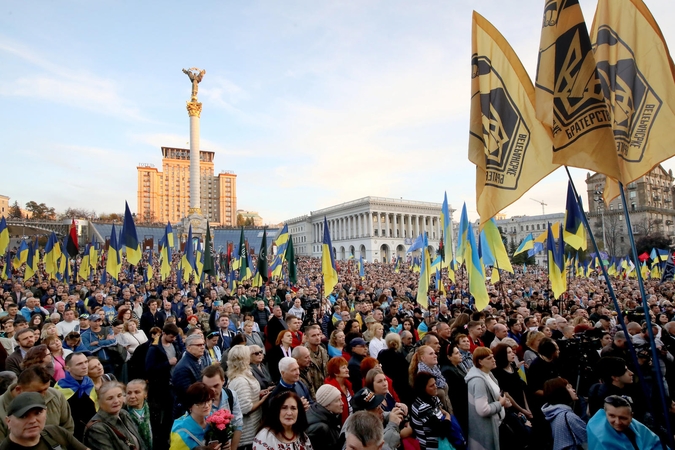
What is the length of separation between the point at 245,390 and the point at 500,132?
358 cm

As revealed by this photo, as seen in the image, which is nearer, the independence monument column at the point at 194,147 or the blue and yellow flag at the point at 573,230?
the blue and yellow flag at the point at 573,230

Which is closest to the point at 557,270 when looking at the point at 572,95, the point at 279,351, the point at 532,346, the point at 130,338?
the point at 532,346

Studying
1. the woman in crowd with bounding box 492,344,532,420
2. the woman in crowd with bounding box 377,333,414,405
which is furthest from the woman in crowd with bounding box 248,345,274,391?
the woman in crowd with bounding box 492,344,532,420

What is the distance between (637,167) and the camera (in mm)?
3373

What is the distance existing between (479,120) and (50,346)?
5572 mm

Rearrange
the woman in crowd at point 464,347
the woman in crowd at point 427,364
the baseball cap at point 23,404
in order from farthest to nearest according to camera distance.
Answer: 1. the woman in crowd at point 464,347
2. the woman in crowd at point 427,364
3. the baseball cap at point 23,404

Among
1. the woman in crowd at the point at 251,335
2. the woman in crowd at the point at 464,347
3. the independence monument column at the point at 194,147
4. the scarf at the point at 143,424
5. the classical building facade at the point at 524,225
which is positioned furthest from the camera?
the classical building facade at the point at 524,225

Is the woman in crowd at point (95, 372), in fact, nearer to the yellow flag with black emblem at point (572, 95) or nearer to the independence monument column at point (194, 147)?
the yellow flag with black emblem at point (572, 95)

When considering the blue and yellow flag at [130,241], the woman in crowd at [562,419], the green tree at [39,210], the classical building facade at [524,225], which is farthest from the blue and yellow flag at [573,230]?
the green tree at [39,210]

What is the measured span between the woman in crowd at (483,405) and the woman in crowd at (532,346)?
1548mm

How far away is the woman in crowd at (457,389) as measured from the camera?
4.52 m

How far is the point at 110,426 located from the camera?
3.24 m

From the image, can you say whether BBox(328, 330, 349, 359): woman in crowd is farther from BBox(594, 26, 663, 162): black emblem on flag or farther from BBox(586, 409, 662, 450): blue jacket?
BBox(594, 26, 663, 162): black emblem on flag

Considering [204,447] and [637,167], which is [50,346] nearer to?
[204,447]
